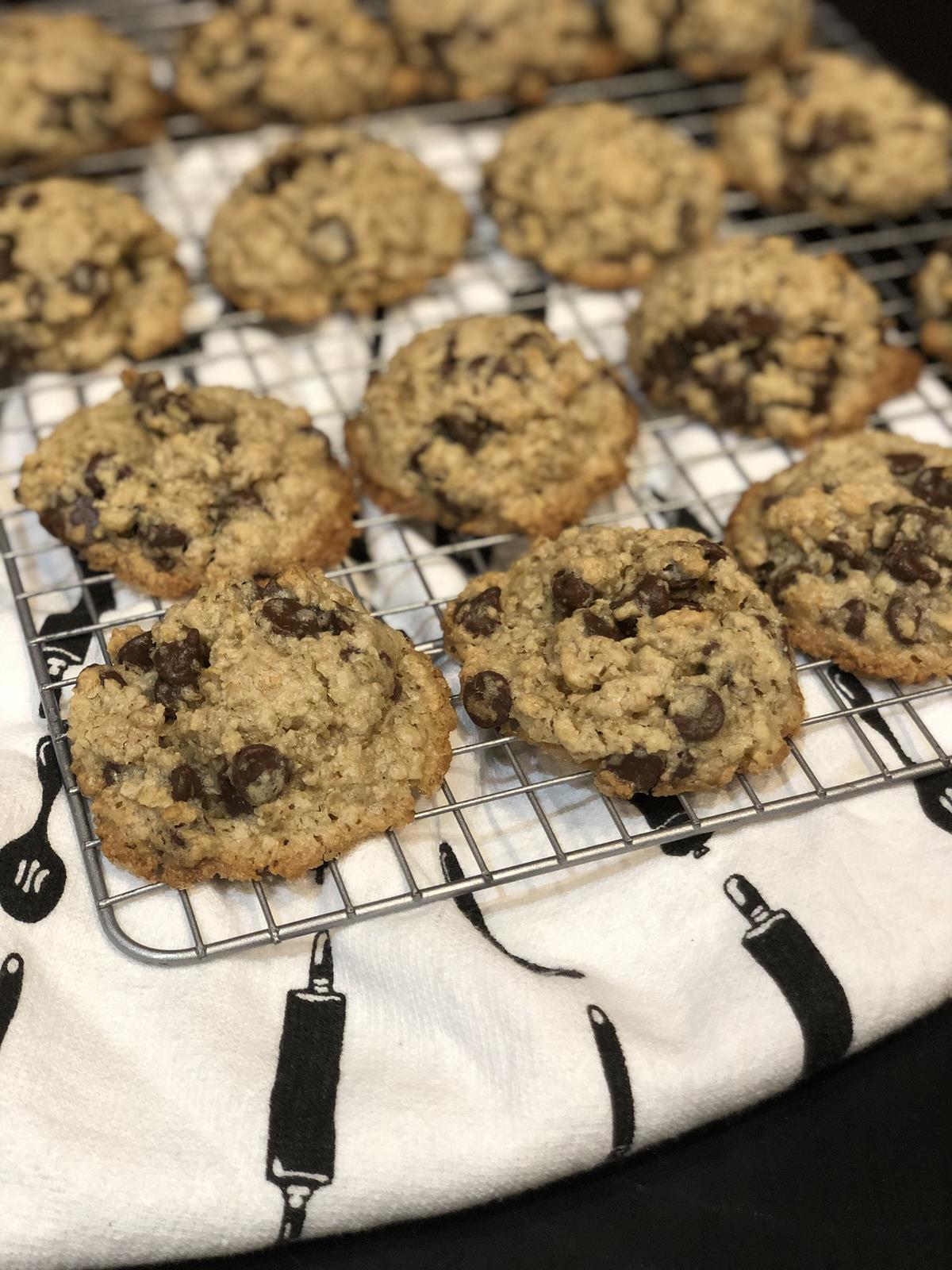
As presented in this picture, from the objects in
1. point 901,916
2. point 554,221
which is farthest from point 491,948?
point 554,221

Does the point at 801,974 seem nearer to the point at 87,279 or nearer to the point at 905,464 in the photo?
the point at 905,464

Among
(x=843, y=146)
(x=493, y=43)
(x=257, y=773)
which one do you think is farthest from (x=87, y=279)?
(x=843, y=146)

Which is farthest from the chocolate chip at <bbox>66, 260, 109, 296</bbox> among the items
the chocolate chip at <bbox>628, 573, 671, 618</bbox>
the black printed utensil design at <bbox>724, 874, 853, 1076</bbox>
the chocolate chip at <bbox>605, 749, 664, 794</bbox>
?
the black printed utensil design at <bbox>724, 874, 853, 1076</bbox>

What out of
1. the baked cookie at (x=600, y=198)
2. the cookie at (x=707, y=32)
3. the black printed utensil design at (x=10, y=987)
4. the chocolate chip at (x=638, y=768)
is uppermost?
the cookie at (x=707, y=32)

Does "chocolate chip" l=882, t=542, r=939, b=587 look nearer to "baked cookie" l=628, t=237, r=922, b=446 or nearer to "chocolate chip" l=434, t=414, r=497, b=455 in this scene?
"baked cookie" l=628, t=237, r=922, b=446

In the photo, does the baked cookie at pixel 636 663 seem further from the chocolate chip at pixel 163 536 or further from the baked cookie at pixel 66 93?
the baked cookie at pixel 66 93

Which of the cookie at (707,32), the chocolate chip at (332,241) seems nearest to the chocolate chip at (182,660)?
the chocolate chip at (332,241)

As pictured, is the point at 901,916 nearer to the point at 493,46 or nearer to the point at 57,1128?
the point at 57,1128
